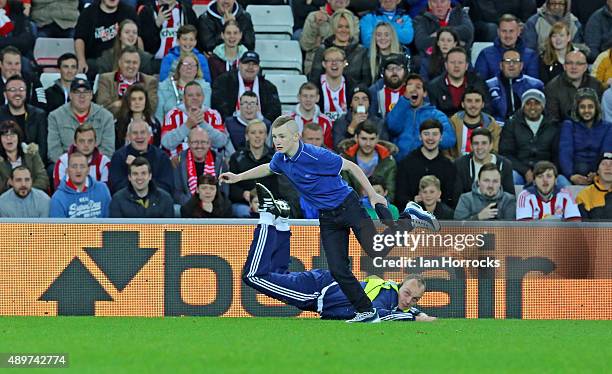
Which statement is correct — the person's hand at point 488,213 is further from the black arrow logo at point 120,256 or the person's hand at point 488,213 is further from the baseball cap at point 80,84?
the baseball cap at point 80,84

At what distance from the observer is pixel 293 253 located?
43.3 feet

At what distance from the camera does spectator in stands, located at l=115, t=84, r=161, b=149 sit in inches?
607

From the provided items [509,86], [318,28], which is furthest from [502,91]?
[318,28]

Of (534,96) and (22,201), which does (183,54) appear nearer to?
(22,201)

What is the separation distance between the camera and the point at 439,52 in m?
16.3

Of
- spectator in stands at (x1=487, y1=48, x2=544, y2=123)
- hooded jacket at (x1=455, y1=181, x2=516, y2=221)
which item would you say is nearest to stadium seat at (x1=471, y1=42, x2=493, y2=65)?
spectator in stands at (x1=487, y1=48, x2=544, y2=123)

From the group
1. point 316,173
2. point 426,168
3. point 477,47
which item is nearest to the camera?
point 316,173

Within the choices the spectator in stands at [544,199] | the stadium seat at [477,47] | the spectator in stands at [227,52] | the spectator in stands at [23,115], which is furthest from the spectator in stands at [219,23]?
the spectator in stands at [544,199]

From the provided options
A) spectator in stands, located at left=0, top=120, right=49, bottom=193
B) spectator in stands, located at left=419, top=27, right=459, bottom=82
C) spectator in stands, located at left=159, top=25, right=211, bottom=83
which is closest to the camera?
spectator in stands, located at left=0, top=120, right=49, bottom=193

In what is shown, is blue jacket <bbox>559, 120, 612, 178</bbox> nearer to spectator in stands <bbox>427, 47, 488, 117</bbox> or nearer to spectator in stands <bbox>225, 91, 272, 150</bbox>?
spectator in stands <bbox>427, 47, 488, 117</bbox>

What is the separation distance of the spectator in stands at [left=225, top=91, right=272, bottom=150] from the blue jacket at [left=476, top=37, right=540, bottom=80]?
9.62 ft

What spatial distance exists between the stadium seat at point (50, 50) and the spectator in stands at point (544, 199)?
643 centimetres

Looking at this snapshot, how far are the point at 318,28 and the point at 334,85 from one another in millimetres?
1247

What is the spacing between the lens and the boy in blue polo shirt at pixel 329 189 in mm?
11094
